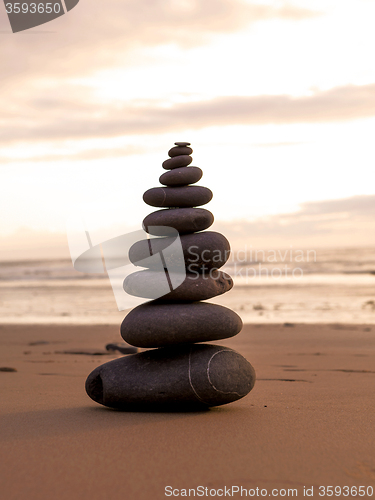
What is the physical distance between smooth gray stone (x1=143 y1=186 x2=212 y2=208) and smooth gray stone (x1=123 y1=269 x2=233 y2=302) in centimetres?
85

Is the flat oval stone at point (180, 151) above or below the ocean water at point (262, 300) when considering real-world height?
above

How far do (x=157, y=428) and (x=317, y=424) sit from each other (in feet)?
5.18

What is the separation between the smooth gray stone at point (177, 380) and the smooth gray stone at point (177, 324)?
205mm

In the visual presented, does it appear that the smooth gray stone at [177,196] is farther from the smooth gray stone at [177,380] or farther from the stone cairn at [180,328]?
the smooth gray stone at [177,380]

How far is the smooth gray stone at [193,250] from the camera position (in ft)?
18.4

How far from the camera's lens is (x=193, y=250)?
560 cm

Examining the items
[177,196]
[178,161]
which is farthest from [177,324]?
[178,161]

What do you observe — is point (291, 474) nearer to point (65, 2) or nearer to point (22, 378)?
point (22, 378)

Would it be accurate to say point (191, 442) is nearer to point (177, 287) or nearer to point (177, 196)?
point (177, 287)

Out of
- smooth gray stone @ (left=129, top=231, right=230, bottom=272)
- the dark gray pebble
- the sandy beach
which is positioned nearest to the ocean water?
the dark gray pebble

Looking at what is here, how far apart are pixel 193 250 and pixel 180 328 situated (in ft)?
3.03

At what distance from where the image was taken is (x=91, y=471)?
3549 mm

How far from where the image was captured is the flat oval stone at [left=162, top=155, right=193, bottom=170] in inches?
237

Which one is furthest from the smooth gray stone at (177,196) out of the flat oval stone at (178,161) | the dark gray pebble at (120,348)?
the dark gray pebble at (120,348)
